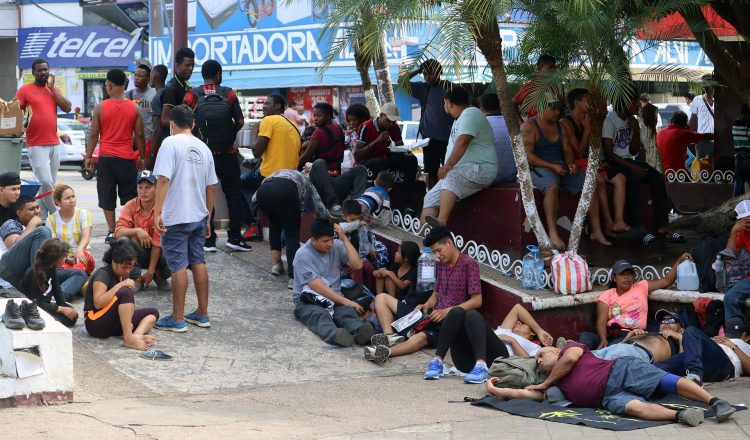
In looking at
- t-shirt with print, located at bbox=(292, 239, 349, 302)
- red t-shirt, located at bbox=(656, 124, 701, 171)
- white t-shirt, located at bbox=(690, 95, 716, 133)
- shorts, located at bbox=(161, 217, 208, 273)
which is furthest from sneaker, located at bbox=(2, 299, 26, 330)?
white t-shirt, located at bbox=(690, 95, 716, 133)

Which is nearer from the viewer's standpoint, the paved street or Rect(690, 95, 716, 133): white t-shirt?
the paved street

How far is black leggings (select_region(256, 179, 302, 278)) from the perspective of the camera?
1041 centimetres

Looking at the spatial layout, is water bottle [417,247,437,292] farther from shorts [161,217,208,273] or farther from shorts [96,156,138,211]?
shorts [96,156,138,211]

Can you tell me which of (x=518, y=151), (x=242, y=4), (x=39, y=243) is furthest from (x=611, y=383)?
(x=242, y=4)

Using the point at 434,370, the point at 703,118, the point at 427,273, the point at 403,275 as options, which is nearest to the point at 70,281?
the point at 403,275

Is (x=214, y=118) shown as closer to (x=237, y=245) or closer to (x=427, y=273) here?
(x=237, y=245)

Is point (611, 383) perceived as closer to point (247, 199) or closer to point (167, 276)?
point (167, 276)

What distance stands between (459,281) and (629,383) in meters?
2.19

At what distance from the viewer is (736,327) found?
859 cm

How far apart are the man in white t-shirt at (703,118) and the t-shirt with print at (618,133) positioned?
5.51m

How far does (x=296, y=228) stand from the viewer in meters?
10.6

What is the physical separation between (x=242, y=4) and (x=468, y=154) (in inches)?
915

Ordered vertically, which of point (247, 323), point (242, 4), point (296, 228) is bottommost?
point (247, 323)

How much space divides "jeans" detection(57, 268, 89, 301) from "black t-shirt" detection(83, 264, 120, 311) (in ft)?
2.93
